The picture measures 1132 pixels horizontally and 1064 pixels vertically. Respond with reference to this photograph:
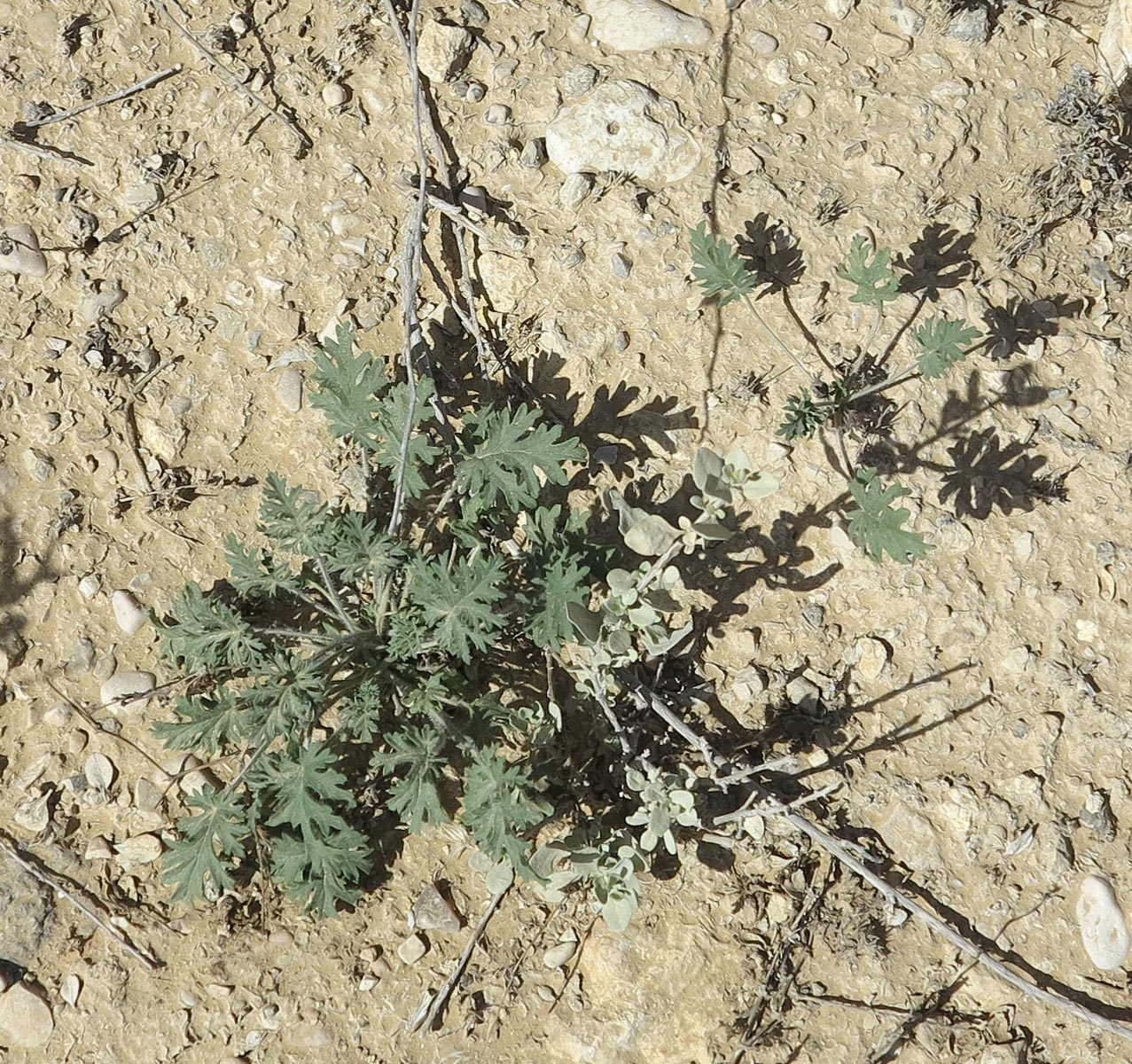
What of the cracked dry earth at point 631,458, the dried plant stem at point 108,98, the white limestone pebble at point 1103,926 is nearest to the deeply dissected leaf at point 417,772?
the cracked dry earth at point 631,458

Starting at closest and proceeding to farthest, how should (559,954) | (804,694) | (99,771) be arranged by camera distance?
(559,954), (99,771), (804,694)

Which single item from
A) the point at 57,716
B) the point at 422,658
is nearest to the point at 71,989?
the point at 57,716

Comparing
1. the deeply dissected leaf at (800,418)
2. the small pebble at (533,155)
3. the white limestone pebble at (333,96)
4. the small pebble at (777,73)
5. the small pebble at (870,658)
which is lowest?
the small pebble at (870,658)

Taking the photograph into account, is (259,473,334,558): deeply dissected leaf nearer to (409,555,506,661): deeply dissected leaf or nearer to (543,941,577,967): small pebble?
(409,555,506,661): deeply dissected leaf

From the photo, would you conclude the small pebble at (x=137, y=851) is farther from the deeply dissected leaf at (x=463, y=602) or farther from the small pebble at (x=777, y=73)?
the small pebble at (x=777, y=73)

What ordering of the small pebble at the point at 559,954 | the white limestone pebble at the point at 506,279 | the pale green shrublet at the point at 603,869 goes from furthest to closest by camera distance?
the white limestone pebble at the point at 506,279, the small pebble at the point at 559,954, the pale green shrublet at the point at 603,869

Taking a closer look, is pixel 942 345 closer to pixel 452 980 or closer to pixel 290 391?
pixel 290 391

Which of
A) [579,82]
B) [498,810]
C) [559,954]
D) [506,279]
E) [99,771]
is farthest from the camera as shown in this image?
[579,82]
